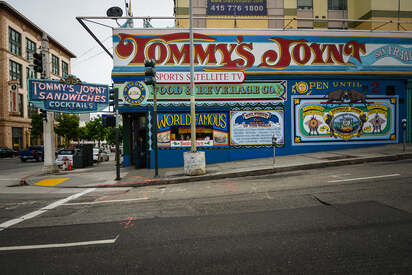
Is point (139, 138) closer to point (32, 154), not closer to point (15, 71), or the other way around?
point (32, 154)

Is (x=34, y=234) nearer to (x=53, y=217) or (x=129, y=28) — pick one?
(x=53, y=217)

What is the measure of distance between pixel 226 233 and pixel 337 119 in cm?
1302

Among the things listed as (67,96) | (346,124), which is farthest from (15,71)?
(346,124)

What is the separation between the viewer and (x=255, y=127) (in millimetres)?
13695

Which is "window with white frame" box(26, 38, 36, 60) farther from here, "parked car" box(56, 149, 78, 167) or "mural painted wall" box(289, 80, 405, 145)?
"mural painted wall" box(289, 80, 405, 145)

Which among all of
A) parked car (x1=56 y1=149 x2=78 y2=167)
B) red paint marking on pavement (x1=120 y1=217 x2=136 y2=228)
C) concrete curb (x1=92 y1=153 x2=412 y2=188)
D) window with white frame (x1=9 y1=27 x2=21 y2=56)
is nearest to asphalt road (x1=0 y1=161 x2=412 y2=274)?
red paint marking on pavement (x1=120 y1=217 x2=136 y2=228)

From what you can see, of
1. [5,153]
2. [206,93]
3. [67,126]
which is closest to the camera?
[206,93]

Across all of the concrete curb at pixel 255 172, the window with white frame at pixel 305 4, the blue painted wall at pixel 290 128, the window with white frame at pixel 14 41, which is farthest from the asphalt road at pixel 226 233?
the window with white frame at pixel 14 41

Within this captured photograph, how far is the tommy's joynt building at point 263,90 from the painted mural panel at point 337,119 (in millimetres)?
62

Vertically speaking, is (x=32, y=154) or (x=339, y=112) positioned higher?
(x=339, y=112)

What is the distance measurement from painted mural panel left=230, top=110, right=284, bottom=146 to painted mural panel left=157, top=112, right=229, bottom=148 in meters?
0.54

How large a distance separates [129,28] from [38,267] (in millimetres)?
13215

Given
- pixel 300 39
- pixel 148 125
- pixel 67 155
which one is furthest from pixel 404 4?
pixel 67 155

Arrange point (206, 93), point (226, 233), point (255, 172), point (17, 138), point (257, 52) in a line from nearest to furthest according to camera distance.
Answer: point (226, 233), point (255, 172), point (206, 93), point (257, 52), point (17, 138)
